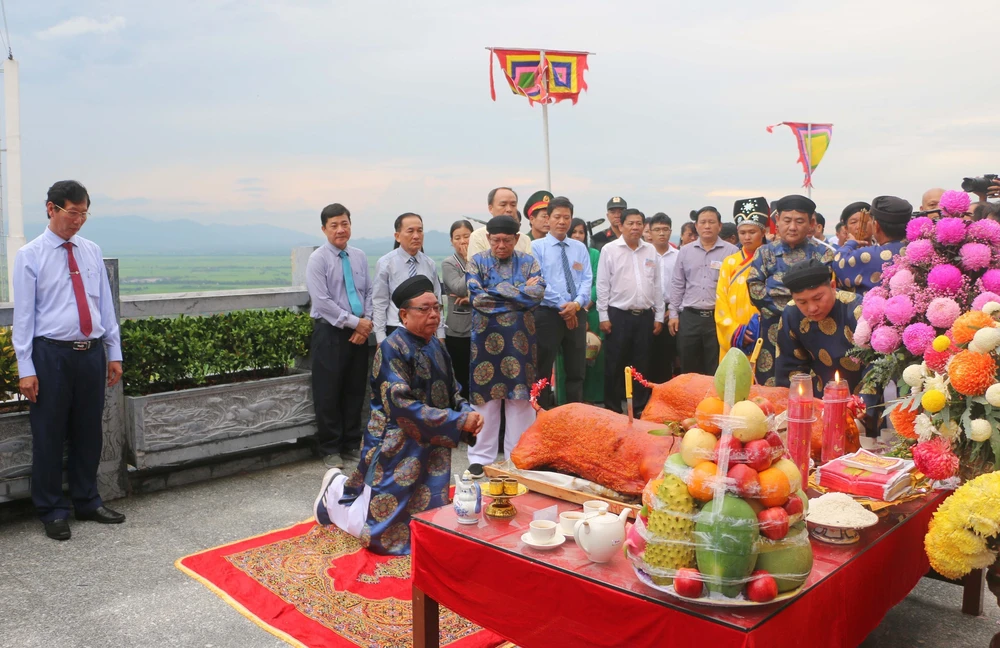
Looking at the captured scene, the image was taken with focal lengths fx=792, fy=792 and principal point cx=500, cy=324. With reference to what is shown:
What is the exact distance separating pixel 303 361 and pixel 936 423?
433 centimetres

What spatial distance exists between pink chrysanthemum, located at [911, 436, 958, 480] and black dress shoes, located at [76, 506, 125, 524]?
3.99 metres

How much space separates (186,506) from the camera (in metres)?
4.71

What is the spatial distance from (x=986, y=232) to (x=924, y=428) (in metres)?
0.80

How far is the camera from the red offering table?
1856 millimetres

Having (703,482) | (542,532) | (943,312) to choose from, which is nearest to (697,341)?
(943,312)

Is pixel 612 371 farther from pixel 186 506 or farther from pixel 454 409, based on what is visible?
pixel 186 506

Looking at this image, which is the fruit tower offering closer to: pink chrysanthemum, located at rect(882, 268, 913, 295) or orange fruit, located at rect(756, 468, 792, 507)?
orange fruit, located at rect(756, 468, 792, 507)

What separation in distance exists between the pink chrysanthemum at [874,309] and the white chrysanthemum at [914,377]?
34cm

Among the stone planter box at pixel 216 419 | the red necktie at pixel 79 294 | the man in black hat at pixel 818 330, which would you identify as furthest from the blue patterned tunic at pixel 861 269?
the red necktie at pixel 79 294

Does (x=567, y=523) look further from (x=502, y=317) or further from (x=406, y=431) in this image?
(x=502, y=317)

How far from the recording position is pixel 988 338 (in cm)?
258

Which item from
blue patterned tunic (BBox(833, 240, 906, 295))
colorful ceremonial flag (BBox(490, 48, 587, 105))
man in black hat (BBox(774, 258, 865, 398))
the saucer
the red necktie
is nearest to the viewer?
the saucer

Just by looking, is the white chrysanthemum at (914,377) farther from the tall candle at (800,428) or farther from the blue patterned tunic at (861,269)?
the blue patterned tunic at (861,269)

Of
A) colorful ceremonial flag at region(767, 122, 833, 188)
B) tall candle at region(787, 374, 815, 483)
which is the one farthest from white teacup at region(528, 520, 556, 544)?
colorful ceremonial flag at region(767, 122, 833, 188)
